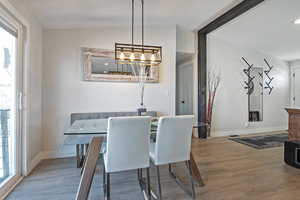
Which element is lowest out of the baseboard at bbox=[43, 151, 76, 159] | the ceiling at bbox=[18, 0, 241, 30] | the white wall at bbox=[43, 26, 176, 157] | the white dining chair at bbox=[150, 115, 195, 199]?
the baseboard at bbox=[43, 151, 76, 159]

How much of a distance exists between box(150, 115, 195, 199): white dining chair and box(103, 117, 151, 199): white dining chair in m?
0.16

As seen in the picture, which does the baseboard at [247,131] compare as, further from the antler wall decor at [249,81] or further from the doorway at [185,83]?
the antler wall decor at [249,81]

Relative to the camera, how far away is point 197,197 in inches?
72.0

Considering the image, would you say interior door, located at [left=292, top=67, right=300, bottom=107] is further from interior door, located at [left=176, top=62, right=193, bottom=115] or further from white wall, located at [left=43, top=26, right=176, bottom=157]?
white wall, located at [left=43, top=26, right=176, bottom=157]

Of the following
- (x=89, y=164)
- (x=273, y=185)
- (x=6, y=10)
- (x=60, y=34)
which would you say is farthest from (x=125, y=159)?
(x=60, y=34)

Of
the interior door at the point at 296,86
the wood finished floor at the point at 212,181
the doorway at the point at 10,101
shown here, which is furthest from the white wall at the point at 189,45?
the interior door at the point at 296,86

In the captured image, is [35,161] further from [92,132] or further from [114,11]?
[114,11]

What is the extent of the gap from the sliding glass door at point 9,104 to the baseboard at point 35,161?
20 centimetres

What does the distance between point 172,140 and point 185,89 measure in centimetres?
383

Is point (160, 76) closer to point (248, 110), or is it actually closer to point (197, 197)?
point (197, 197)

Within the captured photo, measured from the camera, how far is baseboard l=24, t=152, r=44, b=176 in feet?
7.95

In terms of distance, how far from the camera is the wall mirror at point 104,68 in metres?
3.24

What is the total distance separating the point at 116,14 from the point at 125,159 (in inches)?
100

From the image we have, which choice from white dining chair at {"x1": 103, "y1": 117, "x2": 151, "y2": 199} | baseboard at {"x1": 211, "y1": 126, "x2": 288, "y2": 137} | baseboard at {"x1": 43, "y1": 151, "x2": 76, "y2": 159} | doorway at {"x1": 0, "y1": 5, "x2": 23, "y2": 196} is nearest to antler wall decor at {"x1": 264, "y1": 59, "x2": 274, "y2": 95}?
baseboard at {"x1": 211, "y1": 126, "x2": 288, "y2": 137}
